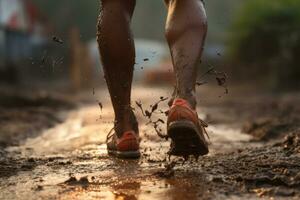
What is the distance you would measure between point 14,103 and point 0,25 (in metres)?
8.33

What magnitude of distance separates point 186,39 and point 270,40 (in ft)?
40.2

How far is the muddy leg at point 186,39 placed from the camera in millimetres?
2688

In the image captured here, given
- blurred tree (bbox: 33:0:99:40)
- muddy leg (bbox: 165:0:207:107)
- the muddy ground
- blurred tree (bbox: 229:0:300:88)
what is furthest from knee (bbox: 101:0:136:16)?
blurred tree (bbox: 33:0:99:40)

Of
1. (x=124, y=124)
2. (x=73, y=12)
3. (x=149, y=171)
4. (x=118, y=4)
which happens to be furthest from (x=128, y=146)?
(x=73, y=12)

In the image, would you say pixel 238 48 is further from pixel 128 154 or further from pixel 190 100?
pixel 190 100

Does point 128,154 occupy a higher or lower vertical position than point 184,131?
lower

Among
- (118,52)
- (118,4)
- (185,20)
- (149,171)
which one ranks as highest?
(118,4)

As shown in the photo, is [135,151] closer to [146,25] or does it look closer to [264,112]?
[264,112]

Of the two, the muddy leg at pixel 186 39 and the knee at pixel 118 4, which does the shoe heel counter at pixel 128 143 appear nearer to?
the muddy leg at pixel 186 39

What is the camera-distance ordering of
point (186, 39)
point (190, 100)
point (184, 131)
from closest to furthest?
point (184, 131) → point (190, 100) → point (186, 39)

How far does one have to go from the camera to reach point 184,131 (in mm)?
2484

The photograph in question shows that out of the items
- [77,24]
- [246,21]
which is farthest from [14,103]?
[77,24]

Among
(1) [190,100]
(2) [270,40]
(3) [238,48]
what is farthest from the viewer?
(3) [238,48]

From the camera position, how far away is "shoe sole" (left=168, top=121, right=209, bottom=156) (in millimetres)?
2480
